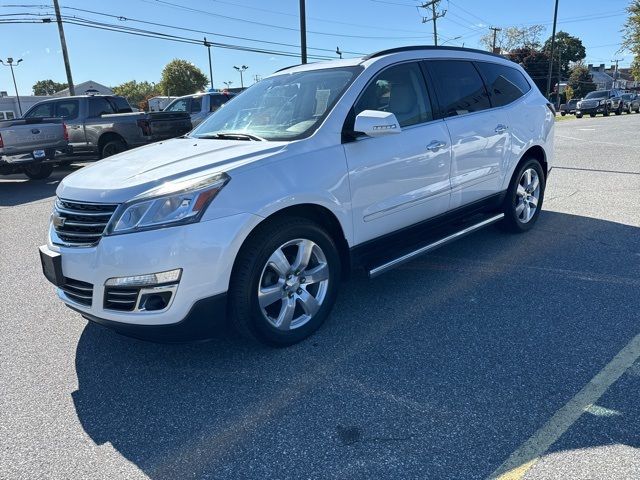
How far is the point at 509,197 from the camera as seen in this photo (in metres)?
5.25

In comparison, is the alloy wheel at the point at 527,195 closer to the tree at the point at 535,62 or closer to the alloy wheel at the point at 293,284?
the alloy wheel at the point at 293,284

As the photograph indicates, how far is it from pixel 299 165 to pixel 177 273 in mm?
1037

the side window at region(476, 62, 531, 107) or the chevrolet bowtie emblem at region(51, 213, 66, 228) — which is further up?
the side window at region(476, 62, 531, 107)

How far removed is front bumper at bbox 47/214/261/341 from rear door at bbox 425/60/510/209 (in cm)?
224

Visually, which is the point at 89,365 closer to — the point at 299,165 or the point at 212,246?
the point at 212,246

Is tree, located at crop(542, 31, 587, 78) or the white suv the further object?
tree, located at crop(542, 31, 587, 78)

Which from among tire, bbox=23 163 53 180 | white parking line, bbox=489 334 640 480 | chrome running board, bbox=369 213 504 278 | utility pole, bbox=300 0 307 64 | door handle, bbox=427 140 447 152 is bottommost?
white parking line, bbox=489 334 640 480

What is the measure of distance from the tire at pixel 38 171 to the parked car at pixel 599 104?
35.1m

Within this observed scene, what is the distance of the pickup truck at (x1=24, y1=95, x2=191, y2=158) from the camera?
12508mm

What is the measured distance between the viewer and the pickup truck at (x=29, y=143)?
1011 centimetres

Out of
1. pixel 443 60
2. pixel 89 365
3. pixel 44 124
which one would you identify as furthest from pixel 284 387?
pixel 44 124

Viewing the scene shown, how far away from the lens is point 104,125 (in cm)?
1261

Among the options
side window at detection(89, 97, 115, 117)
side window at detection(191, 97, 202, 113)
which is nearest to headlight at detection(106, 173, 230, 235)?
side window at detection(89, 97, 115, 117)

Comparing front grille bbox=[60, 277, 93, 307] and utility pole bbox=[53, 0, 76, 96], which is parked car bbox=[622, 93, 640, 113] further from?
front grille bbox=[60, 277, 93, 307]
